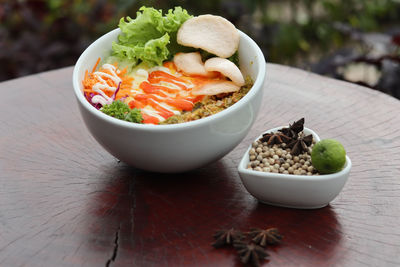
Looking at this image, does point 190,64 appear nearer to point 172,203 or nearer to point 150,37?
point 150,37

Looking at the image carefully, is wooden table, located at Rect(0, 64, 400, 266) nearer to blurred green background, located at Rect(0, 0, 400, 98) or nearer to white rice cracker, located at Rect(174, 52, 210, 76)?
white rice cracker, located at Rect(174, 52, 210, 76)

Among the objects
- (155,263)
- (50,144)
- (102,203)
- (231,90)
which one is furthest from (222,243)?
(50,144)

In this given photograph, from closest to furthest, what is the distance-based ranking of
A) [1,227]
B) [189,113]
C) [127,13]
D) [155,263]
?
[155,263]
[1,227]
[189,113]
[127,13]

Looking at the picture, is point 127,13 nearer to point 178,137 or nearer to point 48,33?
point 48,33

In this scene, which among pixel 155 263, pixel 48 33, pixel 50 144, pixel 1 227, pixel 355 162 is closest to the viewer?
pixel 155 263

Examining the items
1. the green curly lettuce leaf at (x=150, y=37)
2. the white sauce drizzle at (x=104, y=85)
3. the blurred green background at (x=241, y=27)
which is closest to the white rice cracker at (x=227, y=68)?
the green curly lettuce leaf at (x=150, y=37)

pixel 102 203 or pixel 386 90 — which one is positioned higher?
pixel 102 203
